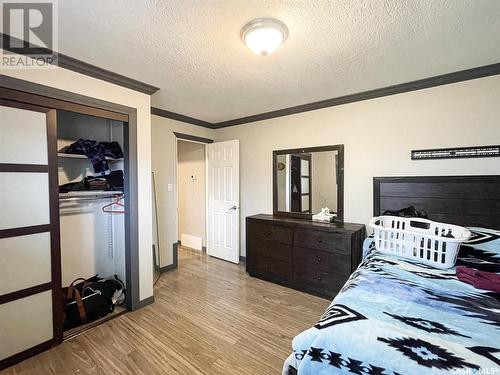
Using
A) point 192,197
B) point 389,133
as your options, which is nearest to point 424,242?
point 389,133

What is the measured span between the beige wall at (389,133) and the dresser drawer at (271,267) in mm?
818

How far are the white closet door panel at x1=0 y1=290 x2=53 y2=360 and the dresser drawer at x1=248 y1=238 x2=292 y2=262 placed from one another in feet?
7.21

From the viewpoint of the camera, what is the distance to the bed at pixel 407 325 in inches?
29.3

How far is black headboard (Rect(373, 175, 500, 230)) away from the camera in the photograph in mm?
2104

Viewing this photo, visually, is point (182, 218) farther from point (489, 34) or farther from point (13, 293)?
point (489, 34)

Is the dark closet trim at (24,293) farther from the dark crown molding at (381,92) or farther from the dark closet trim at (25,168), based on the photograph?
the dark crown molding at (381,92)

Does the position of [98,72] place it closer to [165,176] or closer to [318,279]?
[165,176]

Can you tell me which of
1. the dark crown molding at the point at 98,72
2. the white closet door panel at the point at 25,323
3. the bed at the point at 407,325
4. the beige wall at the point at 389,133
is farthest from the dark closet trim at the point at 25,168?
the beige wall at the point at 389,133

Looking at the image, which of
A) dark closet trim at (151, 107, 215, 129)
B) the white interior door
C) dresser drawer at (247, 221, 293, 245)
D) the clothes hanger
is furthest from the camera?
the white interior door

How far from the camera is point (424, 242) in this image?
5.23 ft

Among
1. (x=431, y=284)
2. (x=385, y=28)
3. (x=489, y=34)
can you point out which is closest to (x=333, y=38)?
(x=385, y=28)

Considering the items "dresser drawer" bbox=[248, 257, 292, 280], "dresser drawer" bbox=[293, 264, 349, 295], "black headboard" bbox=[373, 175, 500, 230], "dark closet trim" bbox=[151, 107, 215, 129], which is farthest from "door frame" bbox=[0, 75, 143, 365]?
"black headboard" bbox=[373, 175, 500, 230]

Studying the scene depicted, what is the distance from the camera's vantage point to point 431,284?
1262 millimetres

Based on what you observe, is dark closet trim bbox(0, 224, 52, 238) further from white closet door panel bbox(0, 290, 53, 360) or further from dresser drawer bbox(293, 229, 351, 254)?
dresser drawer bbox(293, 229, 351, 254)
